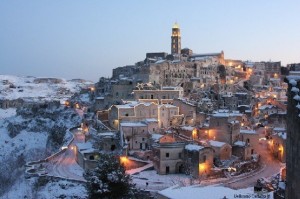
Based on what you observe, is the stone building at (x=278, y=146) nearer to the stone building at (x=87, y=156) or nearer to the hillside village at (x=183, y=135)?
the hillside village at (x=183, y=135)

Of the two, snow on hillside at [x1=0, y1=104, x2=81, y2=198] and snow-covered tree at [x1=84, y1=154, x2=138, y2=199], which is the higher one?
snow-covered tree at [x1=84, y1=154, x2=138, y2=199]

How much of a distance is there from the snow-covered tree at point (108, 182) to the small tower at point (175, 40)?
7336 cm

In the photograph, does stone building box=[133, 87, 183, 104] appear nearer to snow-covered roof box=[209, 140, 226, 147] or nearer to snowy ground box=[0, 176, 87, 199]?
snow-covered roof box=[209, 140, 226, 147]

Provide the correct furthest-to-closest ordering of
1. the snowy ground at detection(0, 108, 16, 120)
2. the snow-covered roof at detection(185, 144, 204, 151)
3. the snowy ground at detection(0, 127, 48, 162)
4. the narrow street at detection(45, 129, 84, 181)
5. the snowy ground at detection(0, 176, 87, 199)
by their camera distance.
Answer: the snowy ground at detection(0, 108, 16, 120)
the snowy ground at detection(0, 127, 48, 162)
the narrow street at detection(45, 129, 84, 181)
the snow-covered roof at detection(185, 144, 204, 151)
the snowy ground at detection(0, 176, 87, 199)

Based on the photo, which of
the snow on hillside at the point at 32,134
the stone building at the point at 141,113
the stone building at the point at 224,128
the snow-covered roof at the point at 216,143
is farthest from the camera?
the snow on hillside at the point at 32,134

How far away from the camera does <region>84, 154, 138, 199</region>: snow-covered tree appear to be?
86.1ft

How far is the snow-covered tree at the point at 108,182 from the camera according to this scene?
26234mm

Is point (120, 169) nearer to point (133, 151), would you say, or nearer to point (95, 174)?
point (95, 174)

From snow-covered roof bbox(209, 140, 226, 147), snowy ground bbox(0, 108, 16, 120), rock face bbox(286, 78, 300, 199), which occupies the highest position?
rock face bbox(286, 78, 300, 199)

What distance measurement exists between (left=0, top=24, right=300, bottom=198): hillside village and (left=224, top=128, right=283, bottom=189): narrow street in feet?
0.30

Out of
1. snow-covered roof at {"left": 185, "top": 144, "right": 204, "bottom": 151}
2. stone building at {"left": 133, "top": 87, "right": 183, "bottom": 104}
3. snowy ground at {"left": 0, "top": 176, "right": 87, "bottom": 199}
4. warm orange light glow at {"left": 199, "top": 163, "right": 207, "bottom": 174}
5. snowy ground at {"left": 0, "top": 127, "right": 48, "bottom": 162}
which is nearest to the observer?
snowy ground at {"left": 0, "top": 176, "right": 87, "bottom": 199}

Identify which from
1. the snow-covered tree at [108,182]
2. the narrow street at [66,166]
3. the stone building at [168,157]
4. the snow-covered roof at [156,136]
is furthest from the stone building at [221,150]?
the snow-covered tree at [108,182]

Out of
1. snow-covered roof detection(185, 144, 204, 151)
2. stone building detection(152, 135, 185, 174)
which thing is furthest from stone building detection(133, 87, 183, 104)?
snow-covered roof detection(185, 144, 204, 151)

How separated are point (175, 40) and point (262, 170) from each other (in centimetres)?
6306
